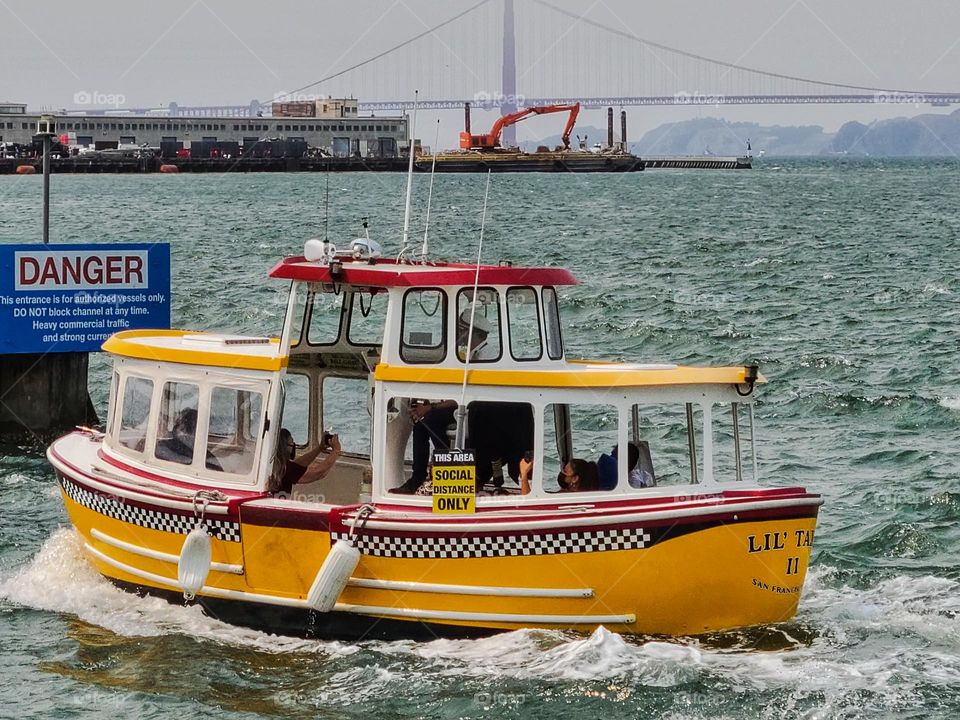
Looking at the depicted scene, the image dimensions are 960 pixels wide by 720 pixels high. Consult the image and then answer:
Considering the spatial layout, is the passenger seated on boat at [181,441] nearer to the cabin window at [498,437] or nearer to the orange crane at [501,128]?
the cabin window at [498,437]

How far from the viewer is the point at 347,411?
16141 mm

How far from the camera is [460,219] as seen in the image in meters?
80.1

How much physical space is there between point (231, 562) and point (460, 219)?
6597 cm

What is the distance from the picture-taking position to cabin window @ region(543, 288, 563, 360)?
1477 cm

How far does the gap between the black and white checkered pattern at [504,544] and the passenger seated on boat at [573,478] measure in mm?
684

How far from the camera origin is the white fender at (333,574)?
546 inches

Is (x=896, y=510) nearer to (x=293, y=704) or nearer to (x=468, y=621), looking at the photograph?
(x=468, y=621)

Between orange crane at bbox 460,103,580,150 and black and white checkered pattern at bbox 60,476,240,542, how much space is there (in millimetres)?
151533

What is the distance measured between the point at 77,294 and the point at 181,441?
7.60 m

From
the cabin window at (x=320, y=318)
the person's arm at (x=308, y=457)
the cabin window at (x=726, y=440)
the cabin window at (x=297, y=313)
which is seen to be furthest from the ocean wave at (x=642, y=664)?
the cabin window at (x=726, y=440)

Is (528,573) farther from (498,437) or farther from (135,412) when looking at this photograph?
(135,412)

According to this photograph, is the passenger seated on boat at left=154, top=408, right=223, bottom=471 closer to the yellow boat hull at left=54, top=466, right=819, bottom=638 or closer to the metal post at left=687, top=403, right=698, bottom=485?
the yellow boat hull at left=54, top=466, right=819, bottom=638

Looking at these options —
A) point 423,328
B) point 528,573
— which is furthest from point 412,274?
point 528,573

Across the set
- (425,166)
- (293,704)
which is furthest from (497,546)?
(425,166)
